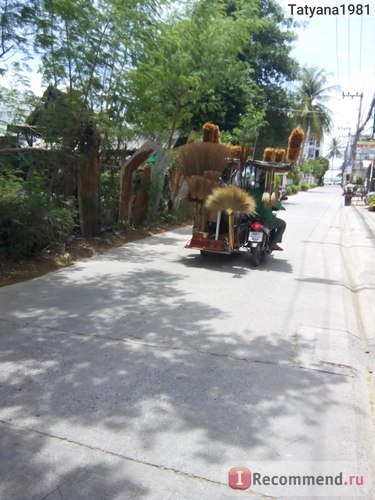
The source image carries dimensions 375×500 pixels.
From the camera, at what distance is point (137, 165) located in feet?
36.6

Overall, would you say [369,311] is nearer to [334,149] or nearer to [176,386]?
[176,386]

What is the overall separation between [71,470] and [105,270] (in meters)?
5.10

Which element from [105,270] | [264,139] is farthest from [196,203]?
[264,139]

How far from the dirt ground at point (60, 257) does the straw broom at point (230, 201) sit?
106 inches

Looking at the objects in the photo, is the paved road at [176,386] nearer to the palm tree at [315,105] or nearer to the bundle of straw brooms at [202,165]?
the bundle of straw brooms at [202,165]

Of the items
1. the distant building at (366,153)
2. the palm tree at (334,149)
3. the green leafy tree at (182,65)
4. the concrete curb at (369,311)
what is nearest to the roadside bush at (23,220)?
the green leafy tree at (182,65)

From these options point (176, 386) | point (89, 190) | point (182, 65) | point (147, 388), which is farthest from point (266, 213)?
point (147, 388)

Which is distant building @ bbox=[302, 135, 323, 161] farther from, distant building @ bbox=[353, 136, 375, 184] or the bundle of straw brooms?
the bundle of straw brooms

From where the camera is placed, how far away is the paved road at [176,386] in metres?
2.59

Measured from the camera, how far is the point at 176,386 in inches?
141

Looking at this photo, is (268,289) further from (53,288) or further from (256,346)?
(53,288)

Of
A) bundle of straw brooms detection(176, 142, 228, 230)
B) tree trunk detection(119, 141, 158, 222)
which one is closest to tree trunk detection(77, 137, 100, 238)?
tree trunk detection(119, 141, 158, 222)

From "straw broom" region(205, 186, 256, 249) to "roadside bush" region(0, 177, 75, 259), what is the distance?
2698mm

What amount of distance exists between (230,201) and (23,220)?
3.43 meters
